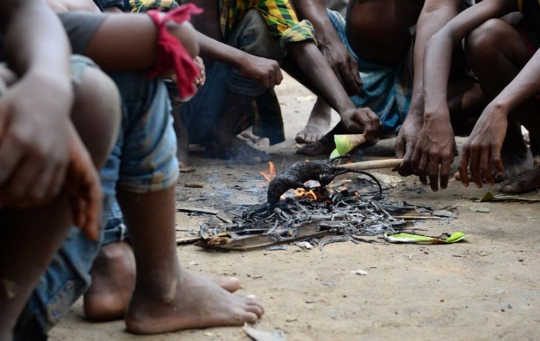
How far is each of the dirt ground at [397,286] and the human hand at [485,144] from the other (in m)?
0.24

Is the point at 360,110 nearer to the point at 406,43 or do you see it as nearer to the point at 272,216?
the point at 406,43

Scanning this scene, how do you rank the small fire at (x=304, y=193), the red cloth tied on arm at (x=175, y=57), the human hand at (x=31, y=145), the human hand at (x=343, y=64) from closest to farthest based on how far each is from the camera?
the human hand at (x=31, y=145)
the red cloth tied on arm at (x=175, y=57)
the small fire at (x=304, y=193)
the human hand at (x=343, y=64)

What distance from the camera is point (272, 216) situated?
346 cm

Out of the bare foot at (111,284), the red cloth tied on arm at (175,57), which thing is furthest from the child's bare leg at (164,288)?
the red cloth tied on arm at (175,57)

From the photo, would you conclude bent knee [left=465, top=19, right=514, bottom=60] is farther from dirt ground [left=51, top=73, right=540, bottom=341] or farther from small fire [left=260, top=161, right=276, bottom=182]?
small fire [left=260, top=161, right=276, bottom=182]

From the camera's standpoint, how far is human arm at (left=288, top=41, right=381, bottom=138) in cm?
480

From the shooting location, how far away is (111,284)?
2.38 m

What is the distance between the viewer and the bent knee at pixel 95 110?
160 cm

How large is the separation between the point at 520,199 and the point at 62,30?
279 centimetres

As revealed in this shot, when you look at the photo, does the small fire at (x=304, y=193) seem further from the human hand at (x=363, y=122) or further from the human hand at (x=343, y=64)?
the human hand at (x=343, y=64)

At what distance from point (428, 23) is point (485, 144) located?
127 cm

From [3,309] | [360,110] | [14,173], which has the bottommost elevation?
[360,110]

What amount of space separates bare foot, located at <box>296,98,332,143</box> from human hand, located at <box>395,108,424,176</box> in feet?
5.03

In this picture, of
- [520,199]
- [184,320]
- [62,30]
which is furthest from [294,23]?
[62,30]
